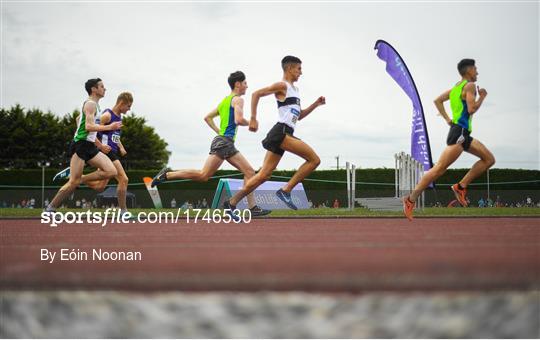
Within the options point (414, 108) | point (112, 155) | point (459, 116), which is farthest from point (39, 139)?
point (459, 116)

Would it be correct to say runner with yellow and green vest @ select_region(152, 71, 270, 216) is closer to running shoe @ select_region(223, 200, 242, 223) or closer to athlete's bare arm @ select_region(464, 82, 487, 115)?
running shoe @ select_region(223, 200, 242, 223)

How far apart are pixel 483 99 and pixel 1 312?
258 inches

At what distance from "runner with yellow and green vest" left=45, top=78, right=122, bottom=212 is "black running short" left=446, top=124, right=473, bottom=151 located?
5044 mm

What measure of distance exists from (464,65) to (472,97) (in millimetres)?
525

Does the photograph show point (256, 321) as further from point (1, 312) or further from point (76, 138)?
point (76, 138)

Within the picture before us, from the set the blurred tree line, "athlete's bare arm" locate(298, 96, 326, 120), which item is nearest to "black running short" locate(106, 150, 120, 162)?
"athlete's bare arm" locate(298, 96, 326, 120)

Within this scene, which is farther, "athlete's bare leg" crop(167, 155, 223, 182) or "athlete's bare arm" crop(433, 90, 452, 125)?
"athlete's bare leg" crop(167, 155, 223, 182)

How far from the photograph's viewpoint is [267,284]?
229 centimetres

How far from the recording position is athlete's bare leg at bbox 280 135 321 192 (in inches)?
292

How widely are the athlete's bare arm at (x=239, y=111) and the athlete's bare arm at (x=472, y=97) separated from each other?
3.12 meters

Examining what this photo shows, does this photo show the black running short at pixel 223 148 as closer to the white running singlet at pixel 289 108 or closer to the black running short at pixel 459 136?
the white running singlet at pixel 289 108

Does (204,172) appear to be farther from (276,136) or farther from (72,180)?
(72,180)

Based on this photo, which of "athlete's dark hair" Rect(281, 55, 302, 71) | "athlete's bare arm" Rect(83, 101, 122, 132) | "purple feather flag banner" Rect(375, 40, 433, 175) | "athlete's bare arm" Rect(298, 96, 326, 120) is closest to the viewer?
"athlete's dark hair" Rect(281, 55, 302, 71)

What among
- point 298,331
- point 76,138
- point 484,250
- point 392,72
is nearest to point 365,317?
point 298,331
